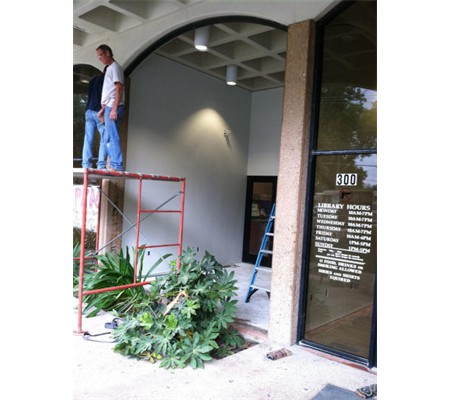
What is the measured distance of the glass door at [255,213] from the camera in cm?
944

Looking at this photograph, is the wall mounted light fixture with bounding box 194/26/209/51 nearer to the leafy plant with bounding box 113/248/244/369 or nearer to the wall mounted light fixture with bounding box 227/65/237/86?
the wall mounted light fixture with bounding box 227/65/237/86

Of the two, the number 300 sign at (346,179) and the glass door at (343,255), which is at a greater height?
the number 300 sign at (346,179)

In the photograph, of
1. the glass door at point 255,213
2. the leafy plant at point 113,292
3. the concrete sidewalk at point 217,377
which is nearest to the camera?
the concrete sidewalk at point 217,377

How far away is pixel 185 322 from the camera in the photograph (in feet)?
12.8

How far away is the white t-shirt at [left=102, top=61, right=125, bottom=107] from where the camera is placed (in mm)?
5273

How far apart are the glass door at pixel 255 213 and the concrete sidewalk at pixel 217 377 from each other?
17.7 ft

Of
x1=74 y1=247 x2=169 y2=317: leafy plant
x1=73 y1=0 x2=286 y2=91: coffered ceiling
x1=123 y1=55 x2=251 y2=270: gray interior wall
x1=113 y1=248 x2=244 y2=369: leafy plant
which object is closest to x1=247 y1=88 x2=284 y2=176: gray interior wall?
x1=123 y1=55 x2=251 y2=270: gray interior wall

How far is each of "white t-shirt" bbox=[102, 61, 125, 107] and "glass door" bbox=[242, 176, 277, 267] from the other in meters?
4.76

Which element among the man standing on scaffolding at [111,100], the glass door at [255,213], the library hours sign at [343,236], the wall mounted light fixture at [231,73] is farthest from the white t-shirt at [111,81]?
the glass door at [255,213]

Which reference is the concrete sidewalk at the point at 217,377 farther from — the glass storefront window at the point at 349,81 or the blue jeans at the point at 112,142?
the blue jeans at the point at 112,142

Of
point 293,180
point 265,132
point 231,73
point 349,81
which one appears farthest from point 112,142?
point 265,132
